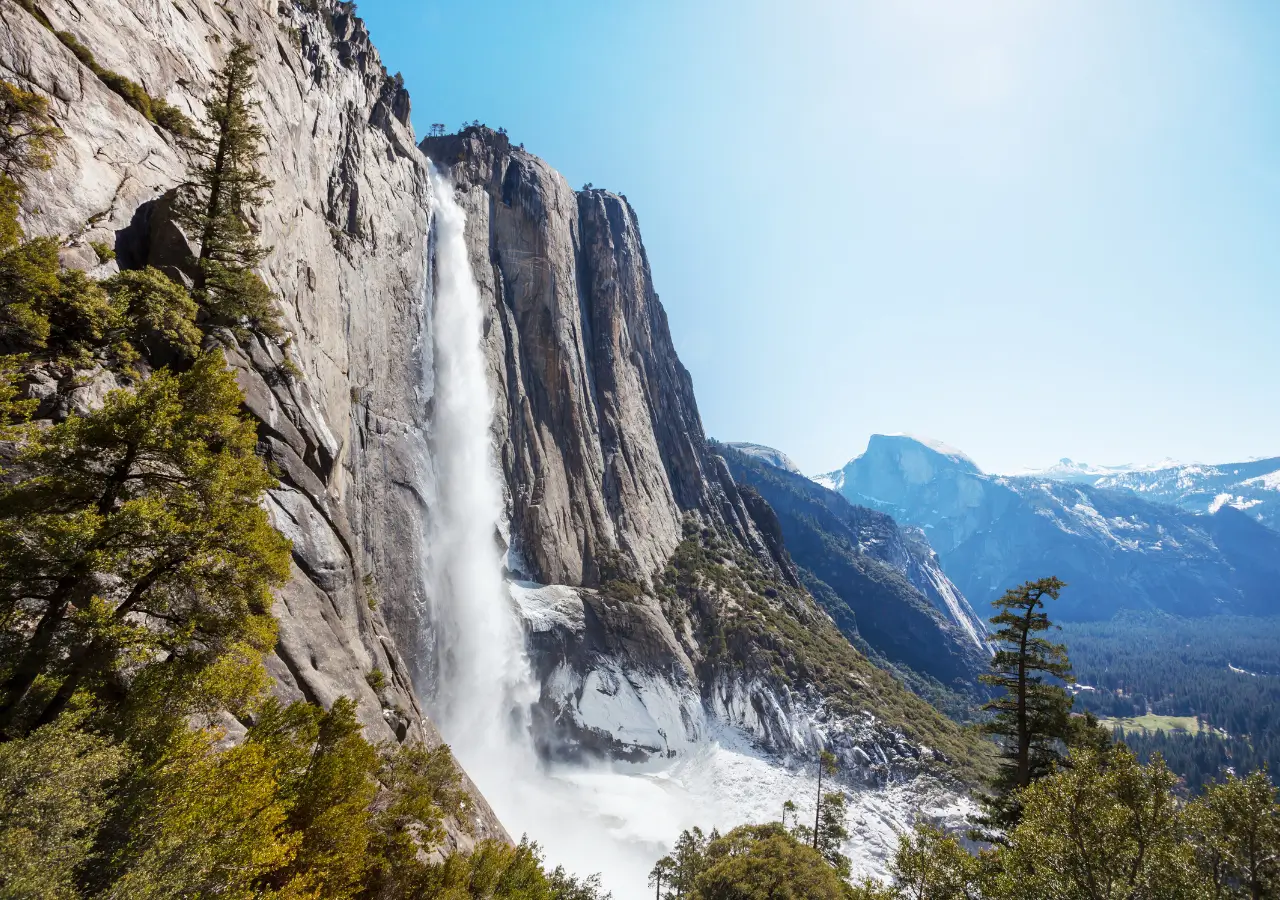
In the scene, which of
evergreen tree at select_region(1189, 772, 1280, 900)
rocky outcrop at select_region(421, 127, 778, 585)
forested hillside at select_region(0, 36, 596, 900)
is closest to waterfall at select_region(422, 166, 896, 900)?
rocky outcrop at select_region(421, 127, 778, 585)

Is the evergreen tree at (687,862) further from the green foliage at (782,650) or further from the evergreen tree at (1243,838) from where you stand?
the evergreen tree at (1243,838)

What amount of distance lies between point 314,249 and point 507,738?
41336 mm

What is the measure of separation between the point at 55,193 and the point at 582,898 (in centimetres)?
3926

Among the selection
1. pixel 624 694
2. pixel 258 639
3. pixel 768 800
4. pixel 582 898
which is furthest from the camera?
pixel 624 694

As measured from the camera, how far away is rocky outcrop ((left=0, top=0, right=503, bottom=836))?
1809 cm

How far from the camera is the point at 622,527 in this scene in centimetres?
7231

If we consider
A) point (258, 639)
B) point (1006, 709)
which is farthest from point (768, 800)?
point (258, 639)

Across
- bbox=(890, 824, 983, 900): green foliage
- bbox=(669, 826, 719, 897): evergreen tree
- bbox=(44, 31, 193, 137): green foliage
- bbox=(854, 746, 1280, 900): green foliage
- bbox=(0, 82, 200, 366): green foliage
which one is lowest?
bbox=(669, 826, 719, 897): evergreen tree

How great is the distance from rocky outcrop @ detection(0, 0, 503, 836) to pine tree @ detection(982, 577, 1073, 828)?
2361 centimetres

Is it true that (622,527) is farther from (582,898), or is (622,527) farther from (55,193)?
(55,193)

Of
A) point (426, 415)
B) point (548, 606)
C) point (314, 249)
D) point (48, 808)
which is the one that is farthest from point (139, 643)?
point (548, 606)

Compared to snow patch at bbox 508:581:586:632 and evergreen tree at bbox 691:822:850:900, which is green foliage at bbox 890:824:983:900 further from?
snow patch at bbox 508:581:586:632

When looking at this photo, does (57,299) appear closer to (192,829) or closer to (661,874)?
(192,829)

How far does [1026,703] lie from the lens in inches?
920
